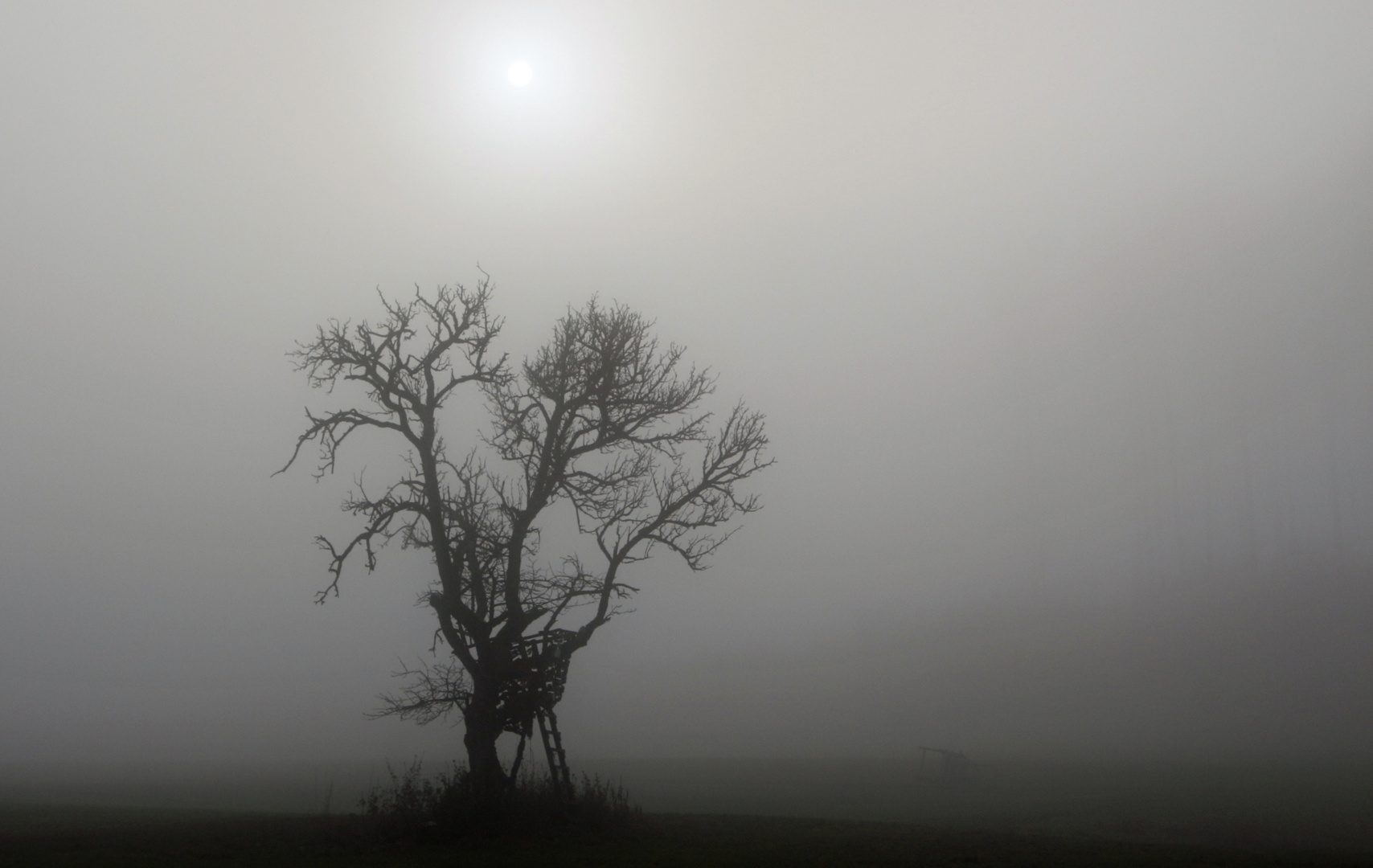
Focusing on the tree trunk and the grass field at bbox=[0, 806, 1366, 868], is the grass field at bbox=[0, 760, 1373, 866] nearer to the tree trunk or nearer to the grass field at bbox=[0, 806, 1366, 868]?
the grass field at bbox=[0, 806, 1366, 868]

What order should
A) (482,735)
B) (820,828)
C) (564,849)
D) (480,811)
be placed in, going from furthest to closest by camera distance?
1. (820,828)
2. (482,735)
3. (480,811)
4. (564,849)

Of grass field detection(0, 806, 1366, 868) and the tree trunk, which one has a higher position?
the tree trunk

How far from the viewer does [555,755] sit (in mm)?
20625

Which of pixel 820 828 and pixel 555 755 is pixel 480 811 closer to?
pixel 555 755

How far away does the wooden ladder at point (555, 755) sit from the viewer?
1919 centimetres

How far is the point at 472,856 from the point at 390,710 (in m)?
7.64

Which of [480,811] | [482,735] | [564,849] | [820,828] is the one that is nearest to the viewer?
[564,849]

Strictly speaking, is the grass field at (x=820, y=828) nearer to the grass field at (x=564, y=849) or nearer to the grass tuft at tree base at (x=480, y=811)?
the grass field at (x=564, y=849)

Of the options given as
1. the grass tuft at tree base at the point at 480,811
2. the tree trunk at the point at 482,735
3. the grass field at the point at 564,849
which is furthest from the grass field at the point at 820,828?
the tree trunk at the point at 482,735

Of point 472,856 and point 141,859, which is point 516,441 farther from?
point 141,859

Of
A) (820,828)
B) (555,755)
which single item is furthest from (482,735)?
(820,828)

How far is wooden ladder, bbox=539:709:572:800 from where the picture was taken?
19.2 meters

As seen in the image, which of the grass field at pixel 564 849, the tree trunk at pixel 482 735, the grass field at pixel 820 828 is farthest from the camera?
the tree trunk at pixel 482 735

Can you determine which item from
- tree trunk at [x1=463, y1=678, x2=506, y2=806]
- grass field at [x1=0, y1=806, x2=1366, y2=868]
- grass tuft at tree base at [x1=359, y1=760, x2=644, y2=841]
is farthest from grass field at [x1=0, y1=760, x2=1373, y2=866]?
tree trunk at [x1=463, y1=678, x2=506, y2=806]
